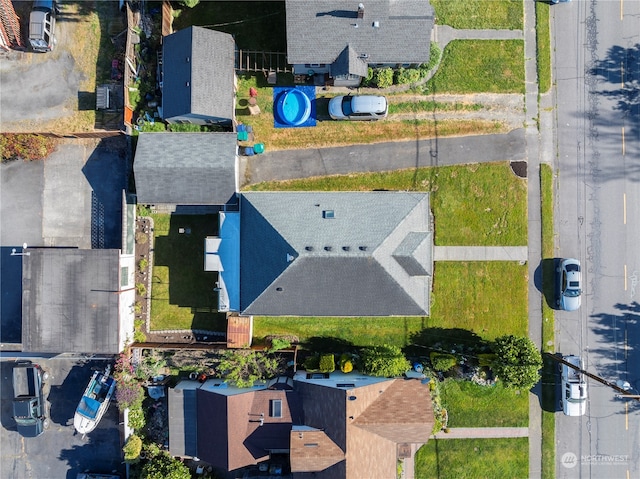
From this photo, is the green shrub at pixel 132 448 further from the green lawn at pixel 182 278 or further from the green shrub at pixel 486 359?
the green shrub at pixel 486 359

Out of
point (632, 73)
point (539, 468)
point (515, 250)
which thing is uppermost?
point (632, 73)

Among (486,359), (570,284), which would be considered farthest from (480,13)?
(486,359)

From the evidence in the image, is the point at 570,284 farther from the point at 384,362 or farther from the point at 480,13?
the point at 480,13

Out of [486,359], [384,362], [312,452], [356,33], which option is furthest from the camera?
[486,359]

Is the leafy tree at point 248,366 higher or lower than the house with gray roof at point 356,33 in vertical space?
lower

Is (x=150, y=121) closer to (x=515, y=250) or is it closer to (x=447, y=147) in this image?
(x=447, y=147)

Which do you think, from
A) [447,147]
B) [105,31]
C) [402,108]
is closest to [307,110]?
[402,108]

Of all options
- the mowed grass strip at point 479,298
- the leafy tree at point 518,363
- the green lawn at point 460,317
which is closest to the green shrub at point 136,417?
the green lawn at point 460,317
